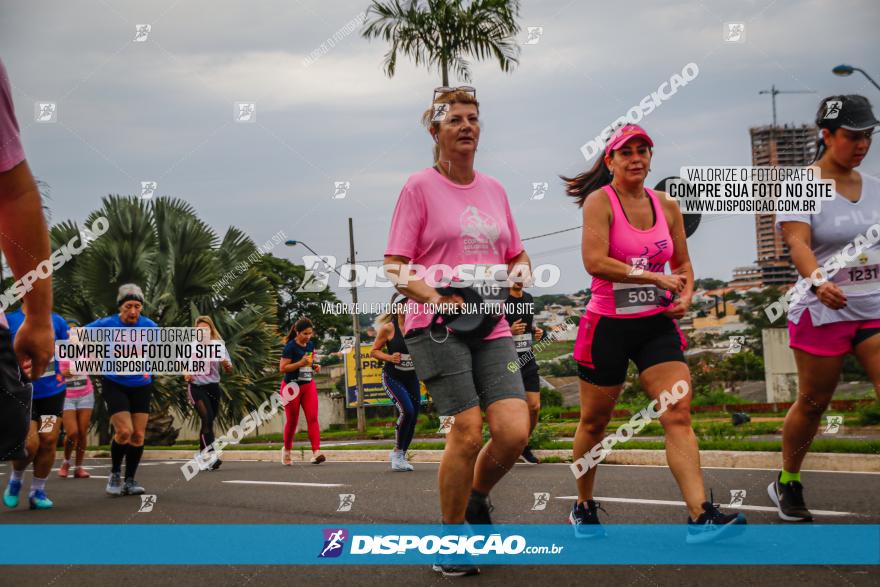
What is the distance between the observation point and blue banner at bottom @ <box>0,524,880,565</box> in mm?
4551

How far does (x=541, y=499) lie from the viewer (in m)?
7.21

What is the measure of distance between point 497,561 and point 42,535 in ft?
12.2

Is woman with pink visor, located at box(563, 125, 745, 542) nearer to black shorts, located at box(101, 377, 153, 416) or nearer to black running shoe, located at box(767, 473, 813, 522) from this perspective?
black running shoe, located at box(767, 473, 813, 522)

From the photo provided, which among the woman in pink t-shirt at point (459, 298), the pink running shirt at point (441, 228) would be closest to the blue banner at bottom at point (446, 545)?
the woman in pink t-shirt at point (459, 298)

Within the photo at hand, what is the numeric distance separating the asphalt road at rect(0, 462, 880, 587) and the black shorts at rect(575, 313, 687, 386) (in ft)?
3.52

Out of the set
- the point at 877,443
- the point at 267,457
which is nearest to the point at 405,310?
the point at 877,443

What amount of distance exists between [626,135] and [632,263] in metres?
0.69

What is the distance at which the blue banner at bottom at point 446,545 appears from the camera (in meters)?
4.55

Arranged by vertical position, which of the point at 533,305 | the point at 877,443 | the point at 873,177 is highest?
the point at 873,177

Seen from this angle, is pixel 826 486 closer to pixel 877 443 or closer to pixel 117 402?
pixel 877 443

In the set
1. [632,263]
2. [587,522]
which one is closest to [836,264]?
[632,263]

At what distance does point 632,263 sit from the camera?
Answer: 5105mm

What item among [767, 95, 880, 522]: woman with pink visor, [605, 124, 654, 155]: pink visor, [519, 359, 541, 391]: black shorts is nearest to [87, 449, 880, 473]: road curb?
[519, 359, 541, 391]: black shorts

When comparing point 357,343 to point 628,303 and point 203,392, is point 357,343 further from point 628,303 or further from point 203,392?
point 628,303
